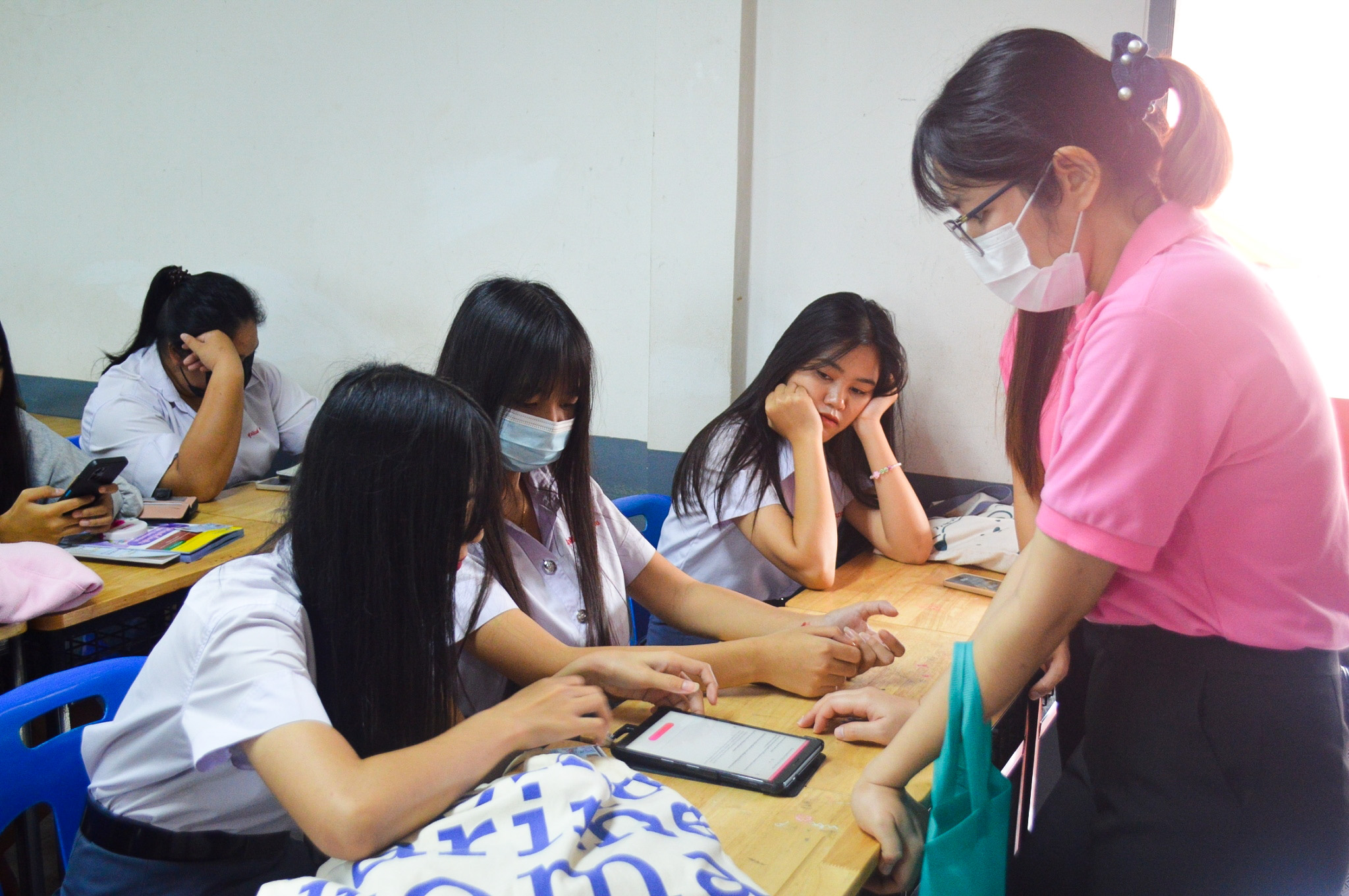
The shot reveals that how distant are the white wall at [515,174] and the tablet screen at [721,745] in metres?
1.51

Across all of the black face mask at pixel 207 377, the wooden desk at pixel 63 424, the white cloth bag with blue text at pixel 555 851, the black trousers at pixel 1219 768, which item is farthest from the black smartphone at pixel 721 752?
the wooden desk at pixel 63 424

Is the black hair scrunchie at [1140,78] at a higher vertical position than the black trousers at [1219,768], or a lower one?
higher

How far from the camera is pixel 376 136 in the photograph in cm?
318

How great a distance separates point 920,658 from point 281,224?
283 cm

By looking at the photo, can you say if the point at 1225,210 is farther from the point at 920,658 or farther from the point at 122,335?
the point at 122,335

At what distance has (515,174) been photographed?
2.97 meters

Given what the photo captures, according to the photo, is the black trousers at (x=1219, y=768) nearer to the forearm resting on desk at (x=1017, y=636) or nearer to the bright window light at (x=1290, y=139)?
the forearm resting on desk at (x=1017, y=636)

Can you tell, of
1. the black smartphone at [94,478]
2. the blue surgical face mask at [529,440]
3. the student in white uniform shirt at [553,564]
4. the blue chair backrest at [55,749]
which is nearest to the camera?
the blue chair backrest at [55,749]

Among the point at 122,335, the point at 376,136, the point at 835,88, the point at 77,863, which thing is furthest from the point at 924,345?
the point at 122,335

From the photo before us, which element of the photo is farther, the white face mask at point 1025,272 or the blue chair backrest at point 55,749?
the blue chair backrest at point 55,749

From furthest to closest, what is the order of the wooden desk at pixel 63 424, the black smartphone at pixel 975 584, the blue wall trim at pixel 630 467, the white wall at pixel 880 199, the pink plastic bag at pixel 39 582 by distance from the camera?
1. the wooden desk at pixel 63 424
2. the blue wall trim at pixel 630 467
3. the white wall at pixel 880 199
4. the black smartphone at pixel 975 584
5. the pink plastic bag at pixel 39 582

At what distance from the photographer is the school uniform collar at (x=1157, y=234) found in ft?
3.02

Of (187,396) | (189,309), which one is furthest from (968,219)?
(187,396)

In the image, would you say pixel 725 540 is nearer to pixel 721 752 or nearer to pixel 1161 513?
pixel 721 752
